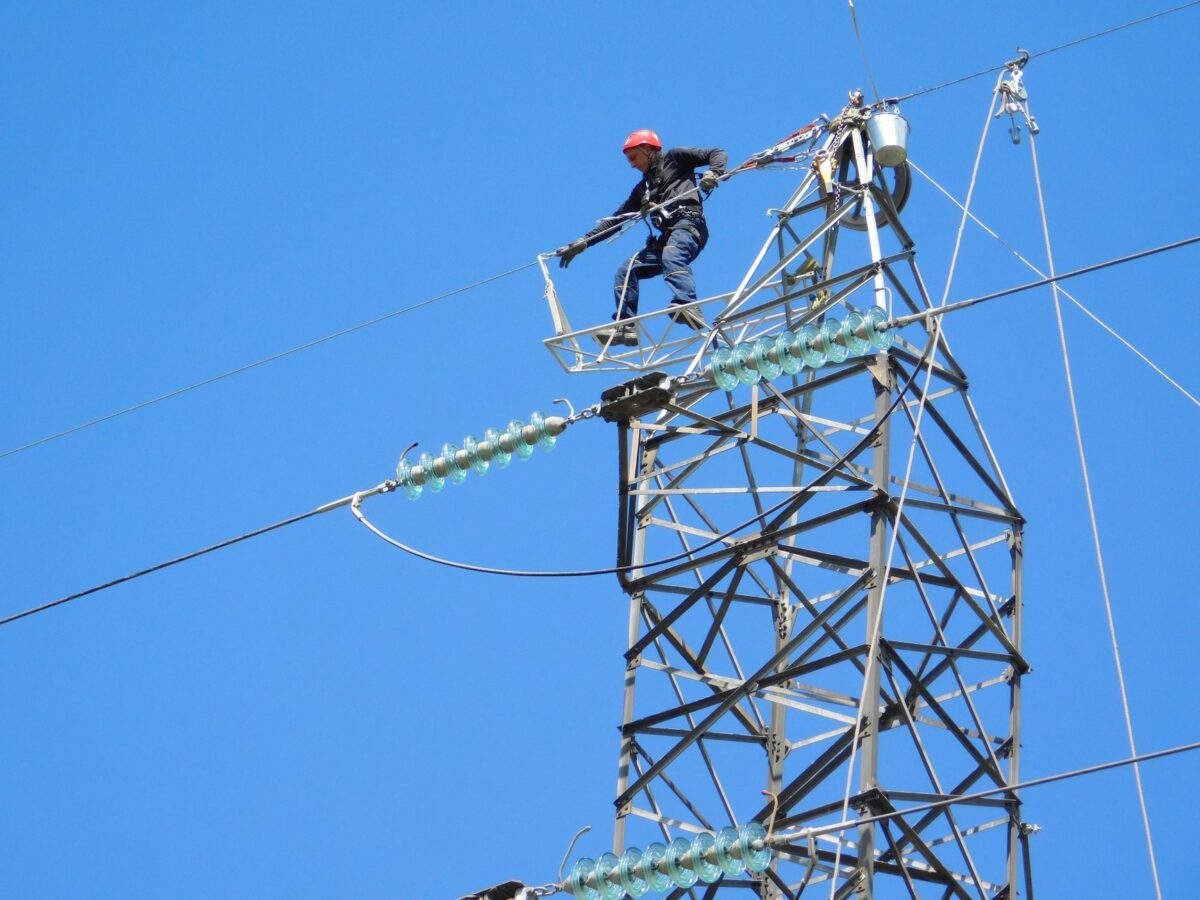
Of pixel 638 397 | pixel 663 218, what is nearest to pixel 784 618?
pixel 638 397

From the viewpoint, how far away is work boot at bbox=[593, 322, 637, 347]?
18641 mm

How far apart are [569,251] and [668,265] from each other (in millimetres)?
1137

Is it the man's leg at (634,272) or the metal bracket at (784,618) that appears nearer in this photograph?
the metal bracket at (784,618)

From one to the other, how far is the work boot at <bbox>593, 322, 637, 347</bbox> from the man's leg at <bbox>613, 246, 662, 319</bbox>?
707 mm

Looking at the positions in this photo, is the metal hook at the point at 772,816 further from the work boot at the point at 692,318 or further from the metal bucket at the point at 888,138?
the metal bucket at the point at 888,138

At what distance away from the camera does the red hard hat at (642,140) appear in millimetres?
20453

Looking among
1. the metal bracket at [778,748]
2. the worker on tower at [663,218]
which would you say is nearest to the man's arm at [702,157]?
the worker on tower at [663,218]

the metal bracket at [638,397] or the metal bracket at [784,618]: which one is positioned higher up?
the metal bracket at [638,397]

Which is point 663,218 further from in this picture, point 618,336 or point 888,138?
point 888,138

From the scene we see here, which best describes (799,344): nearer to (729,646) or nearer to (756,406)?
(756,406)

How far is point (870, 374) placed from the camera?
16500 millimetres

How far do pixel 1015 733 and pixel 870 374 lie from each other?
302cm

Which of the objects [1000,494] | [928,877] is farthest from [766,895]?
[1000,494]

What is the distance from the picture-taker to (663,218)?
779 inches
